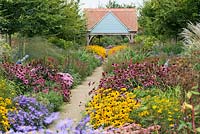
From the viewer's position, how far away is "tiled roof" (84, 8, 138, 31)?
4653 cm

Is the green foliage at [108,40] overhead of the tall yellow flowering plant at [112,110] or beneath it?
beneath

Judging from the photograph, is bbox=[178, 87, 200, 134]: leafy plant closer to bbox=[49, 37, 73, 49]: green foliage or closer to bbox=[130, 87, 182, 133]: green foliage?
bbox=[130, 87, 182, 133]: green foliage

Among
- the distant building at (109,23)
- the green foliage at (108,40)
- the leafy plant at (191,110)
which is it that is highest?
the leafy plant at (191,110)

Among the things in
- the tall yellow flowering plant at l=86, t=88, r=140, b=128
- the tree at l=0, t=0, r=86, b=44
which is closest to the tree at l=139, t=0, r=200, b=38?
the tree at l=0, t=0, r=86, b=44

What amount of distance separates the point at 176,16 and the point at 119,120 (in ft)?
46.0

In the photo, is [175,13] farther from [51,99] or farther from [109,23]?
[109,23]

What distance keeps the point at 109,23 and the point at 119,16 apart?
3775 mm

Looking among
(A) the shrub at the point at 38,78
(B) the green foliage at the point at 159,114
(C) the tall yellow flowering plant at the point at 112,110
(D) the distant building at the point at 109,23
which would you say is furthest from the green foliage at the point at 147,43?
(D) the distant building at the point at 109,23

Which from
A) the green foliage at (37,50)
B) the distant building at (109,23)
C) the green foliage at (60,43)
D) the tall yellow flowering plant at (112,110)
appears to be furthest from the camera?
the distant building at (109,23)

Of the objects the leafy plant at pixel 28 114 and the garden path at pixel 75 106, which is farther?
the garden path at pixel 75 106

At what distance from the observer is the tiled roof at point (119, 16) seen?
46.5 meters

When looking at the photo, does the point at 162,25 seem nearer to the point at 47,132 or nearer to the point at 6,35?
the point at 6,35

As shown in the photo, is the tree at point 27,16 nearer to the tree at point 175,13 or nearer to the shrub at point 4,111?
the tree at point 175,13

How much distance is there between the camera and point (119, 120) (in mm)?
7449
